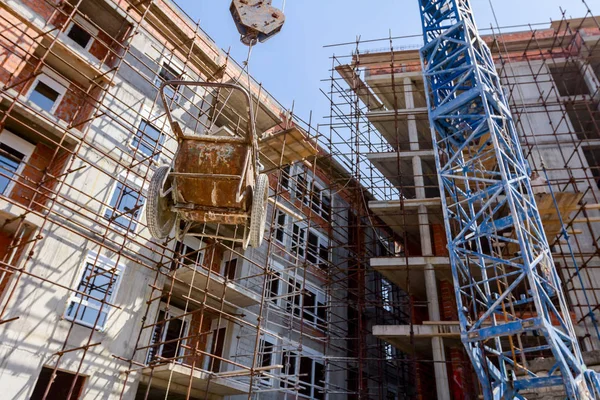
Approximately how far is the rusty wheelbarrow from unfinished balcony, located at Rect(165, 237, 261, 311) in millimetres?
5504

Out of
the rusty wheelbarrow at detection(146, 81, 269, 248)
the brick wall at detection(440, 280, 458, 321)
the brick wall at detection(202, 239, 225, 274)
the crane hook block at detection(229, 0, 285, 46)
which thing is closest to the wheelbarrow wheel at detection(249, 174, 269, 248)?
the rusty wheelbarrow at detection(146, 81, 269, 248)

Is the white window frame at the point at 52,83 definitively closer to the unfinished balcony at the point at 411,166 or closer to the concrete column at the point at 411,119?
the unfinished balcony at the point at 411,166

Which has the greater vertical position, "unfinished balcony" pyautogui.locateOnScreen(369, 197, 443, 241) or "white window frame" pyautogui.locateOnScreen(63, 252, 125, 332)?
"unfinished balcony" pyautogui.locateOnScreen(369, 197, 443, 241)

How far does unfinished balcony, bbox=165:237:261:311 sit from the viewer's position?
504 inches

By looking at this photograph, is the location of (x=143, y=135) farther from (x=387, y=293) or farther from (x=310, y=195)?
(x=387, y=293)

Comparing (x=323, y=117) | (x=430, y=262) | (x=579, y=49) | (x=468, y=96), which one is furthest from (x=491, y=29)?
(x=430, y=262)

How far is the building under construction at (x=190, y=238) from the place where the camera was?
1059cm

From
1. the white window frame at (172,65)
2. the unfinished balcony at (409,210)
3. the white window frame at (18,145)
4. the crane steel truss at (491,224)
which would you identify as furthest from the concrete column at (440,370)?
the white window frame at (18,145)

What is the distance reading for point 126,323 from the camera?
460 inches

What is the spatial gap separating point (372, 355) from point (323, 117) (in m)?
12.6

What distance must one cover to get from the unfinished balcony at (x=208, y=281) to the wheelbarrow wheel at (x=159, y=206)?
537 cm

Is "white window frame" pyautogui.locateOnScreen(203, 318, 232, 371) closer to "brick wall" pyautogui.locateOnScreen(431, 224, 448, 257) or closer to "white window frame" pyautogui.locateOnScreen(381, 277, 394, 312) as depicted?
"brick wall" pyautogui.locateOnScreen(431, 224, 448, 257)

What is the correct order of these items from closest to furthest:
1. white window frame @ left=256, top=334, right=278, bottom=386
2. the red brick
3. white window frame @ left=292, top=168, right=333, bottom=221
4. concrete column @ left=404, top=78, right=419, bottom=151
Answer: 1. the red brick
2. white window frame @ left=256, top=334, right=278, bottom=386
3. white window frame @ left=292, top=168, right=333, bottom=221
4. concrete column @ left=404, top=78, right=419, bottom=151

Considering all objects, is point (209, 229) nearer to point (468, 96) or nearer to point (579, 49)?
point (468, 96)
